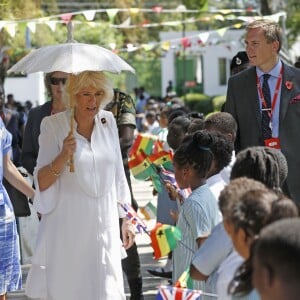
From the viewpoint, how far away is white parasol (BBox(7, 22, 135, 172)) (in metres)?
6.09

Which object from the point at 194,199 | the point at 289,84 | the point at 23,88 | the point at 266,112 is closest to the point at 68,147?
the point at 194,199

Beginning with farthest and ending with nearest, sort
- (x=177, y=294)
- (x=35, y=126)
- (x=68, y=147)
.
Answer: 1. (x=35, y=126)
2. (x=68, y=147)
3. (x=177, y=294)

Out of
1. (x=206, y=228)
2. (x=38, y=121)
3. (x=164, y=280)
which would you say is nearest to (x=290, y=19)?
(x=164, y=280)

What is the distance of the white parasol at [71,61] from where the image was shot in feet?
20.0

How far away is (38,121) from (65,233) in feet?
4.80

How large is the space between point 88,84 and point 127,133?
177 cm

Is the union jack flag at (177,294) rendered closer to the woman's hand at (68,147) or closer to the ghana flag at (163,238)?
the ghana flag at (163,238)

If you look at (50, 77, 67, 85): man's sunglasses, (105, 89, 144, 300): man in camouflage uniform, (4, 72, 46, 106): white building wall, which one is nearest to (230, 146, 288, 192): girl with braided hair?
(50, 77, 67, 85): man's sunglasses

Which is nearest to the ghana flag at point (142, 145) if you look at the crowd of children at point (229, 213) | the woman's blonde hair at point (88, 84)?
the crowd of children at point (229, 213)

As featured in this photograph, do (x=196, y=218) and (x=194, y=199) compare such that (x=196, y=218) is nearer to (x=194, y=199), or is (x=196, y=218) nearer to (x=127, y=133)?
(x=194, y=199)

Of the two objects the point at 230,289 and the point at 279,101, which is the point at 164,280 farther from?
the point at 230,289

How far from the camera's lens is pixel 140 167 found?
7.82m

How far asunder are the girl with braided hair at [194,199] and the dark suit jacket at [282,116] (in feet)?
3.92

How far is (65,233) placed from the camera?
598cm
